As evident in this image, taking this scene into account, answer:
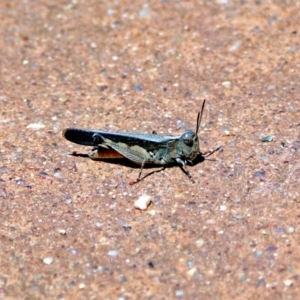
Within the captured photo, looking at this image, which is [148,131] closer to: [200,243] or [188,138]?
[188,138]

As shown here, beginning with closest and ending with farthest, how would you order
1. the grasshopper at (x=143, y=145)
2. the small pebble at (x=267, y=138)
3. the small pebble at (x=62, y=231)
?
the small pebble at (x=62, y=231), the grasshopper at (x=143, y=145), the small pebble at (x=267, y=138)

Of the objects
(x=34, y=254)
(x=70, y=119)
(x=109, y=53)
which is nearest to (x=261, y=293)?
(x=34, y=254)

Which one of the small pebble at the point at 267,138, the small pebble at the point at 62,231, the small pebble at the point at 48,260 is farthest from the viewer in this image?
the small pebble at the point at 267,138

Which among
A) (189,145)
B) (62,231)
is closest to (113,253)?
(62,231)

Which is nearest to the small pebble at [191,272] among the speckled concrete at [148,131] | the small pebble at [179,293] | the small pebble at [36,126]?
the speckled concrete at [148,131]

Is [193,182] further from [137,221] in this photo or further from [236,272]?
[236,272]

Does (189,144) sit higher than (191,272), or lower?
higher

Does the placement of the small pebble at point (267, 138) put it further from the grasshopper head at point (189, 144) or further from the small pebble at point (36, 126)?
the small pebble at point (36, 126)
